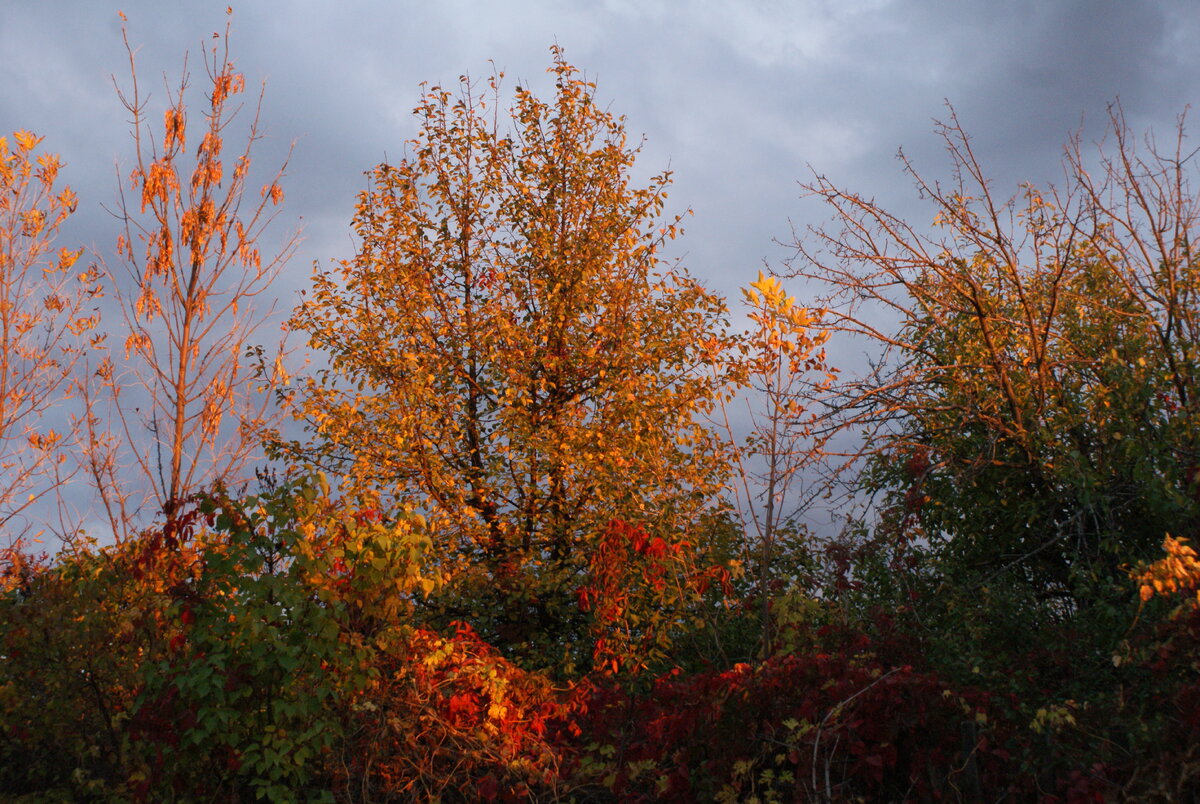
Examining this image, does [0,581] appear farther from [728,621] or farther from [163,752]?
[728,621]

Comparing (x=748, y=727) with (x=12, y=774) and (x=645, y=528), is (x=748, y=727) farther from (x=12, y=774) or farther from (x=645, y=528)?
(x=12, y=774)

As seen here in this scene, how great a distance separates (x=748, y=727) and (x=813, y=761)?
2.07 ft

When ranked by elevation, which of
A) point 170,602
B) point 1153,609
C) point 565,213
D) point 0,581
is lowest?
point 1153,609

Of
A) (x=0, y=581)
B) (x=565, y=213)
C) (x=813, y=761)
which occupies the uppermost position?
(x=565, y=213)

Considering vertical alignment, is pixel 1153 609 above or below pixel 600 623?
below

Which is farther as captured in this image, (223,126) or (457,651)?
(223,126)

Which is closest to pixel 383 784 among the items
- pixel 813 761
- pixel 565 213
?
pixel 813 761

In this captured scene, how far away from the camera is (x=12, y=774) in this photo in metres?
6.89

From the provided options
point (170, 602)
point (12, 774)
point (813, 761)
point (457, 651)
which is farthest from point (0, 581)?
point (813, 761)

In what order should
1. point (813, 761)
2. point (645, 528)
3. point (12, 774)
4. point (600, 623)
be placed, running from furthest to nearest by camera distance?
point (645, 528)
point (600, 623)
point (12, 774)
point (813, 761)

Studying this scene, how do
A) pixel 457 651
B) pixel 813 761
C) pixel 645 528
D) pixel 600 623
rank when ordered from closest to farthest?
pixel 813 761
pixel 457 651
pixel 600 623
pixel 645 528

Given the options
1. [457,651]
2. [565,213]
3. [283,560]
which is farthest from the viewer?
[565,213]

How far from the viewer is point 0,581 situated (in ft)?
28.8

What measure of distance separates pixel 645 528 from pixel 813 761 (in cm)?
381
